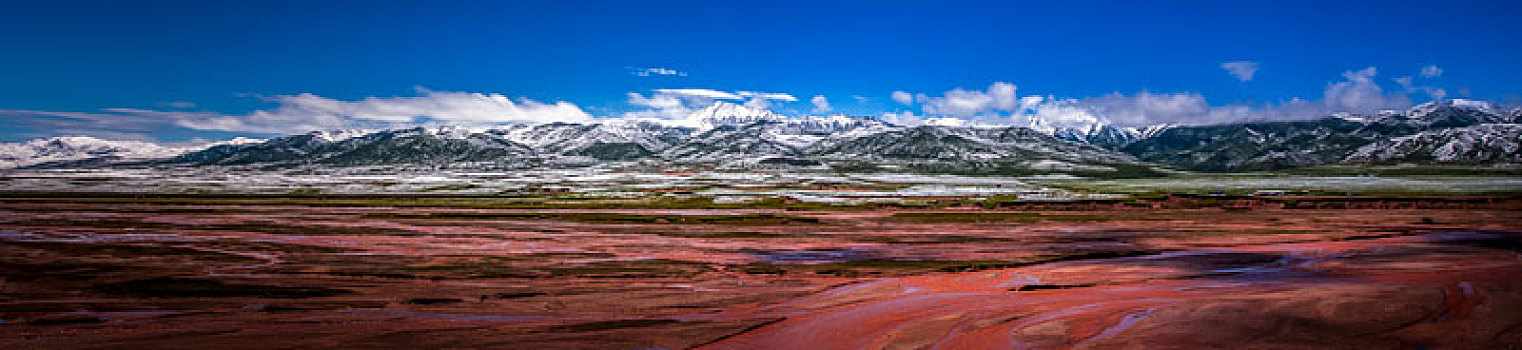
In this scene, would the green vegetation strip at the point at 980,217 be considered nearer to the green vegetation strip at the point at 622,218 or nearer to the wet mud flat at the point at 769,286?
the wet mud flat at the point at 769,286

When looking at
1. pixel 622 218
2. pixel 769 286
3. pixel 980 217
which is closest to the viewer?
pixel 769 286

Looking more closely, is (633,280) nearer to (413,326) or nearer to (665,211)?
(413,326)

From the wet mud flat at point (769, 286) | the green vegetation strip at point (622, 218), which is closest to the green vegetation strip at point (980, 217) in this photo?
the wet mud flat at point (769, 286)

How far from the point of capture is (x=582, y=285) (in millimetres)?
30094

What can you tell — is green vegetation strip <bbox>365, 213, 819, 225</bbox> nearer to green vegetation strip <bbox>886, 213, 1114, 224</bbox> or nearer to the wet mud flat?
the wet mud flat

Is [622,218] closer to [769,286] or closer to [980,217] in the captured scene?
[980,217]

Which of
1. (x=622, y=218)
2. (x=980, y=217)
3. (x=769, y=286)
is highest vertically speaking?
(x=622, y=218)

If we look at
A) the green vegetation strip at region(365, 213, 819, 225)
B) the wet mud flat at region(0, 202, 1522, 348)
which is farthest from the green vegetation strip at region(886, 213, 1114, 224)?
the green vegetation strip at region(365, 213, 819, 225)

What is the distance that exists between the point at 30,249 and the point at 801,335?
159ft

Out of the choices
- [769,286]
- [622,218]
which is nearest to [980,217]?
[622,218]

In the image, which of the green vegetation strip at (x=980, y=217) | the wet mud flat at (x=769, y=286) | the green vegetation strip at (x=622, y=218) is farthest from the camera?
the green vegetation strip at (x=980, y=217)

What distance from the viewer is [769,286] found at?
30266mm

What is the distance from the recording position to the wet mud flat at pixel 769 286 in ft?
67.2

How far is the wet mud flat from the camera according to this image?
20469 mm
